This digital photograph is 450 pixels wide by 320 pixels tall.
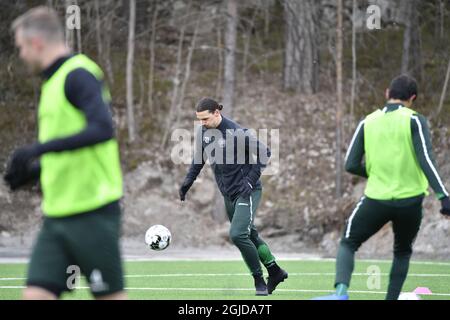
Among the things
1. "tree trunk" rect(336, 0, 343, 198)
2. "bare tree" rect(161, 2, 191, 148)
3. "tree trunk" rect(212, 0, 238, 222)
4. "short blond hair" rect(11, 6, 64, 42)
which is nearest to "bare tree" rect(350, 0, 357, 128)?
"tree trunk" rect(336, 0, 343, 198)

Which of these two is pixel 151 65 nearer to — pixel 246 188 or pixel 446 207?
pixel 246 188

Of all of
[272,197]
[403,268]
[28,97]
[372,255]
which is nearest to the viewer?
[403,268]

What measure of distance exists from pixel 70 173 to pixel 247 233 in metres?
5.76

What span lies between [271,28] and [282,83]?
3542 millimetres

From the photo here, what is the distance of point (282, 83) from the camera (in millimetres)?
28234

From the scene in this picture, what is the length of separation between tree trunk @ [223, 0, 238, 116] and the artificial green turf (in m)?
6.59

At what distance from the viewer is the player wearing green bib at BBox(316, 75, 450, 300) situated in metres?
8.25

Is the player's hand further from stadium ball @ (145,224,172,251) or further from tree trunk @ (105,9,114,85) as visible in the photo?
tree trunk @ (105,9,114,85)

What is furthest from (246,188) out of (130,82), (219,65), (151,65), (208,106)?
(219,65)

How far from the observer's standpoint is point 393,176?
27.3 ft

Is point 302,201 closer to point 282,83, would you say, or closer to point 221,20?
point 282,83

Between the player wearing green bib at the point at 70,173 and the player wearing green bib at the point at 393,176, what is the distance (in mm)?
3187

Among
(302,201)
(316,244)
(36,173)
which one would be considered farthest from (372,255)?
(36,173)

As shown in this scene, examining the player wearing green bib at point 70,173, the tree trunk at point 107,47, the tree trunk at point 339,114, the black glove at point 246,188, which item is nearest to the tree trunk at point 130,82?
the tree trunk at point 107,47
